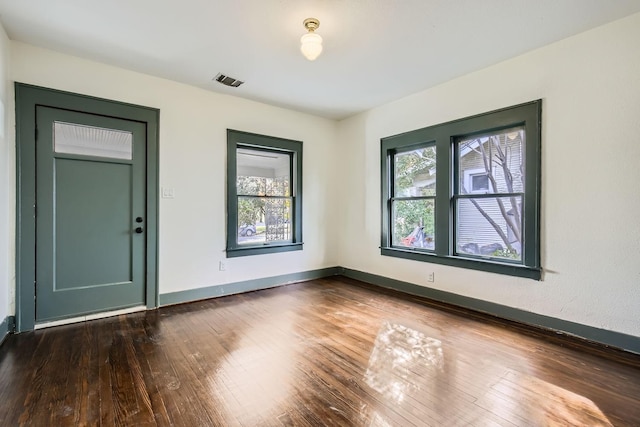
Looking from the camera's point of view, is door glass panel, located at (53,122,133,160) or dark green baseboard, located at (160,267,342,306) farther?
dark green baseboard, located at (160,267,342,306)

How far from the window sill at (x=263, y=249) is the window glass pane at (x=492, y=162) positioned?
2.51 m

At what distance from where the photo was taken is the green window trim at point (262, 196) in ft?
13.5

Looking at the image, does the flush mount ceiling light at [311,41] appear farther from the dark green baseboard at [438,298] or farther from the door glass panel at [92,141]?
the dark green baseboard at [438,298]

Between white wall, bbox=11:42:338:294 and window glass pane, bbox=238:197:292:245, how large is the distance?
0.93ft

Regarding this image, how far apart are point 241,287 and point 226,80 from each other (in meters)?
2.69

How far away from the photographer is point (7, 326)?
2730 millimetres

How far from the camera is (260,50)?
2973mm

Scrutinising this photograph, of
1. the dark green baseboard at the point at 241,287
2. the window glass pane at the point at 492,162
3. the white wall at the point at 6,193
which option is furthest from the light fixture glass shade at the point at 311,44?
the dark green baseboard at the point at 241,287

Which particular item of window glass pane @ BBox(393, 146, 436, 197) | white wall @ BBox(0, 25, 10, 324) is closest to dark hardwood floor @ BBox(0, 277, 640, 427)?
white wall @ BBox(0, 25, 10, 324)

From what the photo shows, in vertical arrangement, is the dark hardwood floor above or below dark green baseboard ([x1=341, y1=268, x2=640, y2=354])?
below

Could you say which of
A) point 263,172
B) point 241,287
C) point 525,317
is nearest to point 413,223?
point 525,317

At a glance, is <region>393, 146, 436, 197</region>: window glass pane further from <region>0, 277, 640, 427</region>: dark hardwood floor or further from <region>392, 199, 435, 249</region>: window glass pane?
<region>0, 277, 640, 427</region>: dark hardwood floor

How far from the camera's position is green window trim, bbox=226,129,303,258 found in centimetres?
412

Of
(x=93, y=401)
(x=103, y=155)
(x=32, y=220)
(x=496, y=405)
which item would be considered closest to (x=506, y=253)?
(x=496, y=405)
